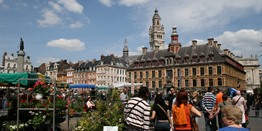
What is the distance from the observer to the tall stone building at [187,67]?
5453cm

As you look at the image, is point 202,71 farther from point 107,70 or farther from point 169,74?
point 107,70

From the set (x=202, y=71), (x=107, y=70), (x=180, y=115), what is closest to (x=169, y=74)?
(x=202, y=71)

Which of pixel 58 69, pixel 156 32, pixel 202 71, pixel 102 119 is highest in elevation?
pixel 156 32

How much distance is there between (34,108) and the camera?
839 cm

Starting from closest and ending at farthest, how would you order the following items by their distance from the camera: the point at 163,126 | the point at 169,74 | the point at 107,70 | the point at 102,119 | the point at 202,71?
the point at 163,126 < the point at 102,119 < the point at 202,71 < the point at 169,74 < the point at 107,70

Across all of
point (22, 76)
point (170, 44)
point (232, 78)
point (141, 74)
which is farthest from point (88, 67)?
point (22, 76)

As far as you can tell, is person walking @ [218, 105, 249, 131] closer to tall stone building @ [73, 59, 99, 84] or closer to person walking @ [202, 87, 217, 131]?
person walking @ [202, 87, 217, 131]

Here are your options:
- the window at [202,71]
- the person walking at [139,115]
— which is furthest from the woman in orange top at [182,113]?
the window at [202,71]

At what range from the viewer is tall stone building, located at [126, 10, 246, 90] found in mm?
54531

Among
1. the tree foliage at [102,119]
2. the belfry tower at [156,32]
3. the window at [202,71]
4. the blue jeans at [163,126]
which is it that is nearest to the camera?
the blue jeans at [163,126]

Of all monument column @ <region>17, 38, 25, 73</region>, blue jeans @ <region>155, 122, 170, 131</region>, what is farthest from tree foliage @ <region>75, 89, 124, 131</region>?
monument column @ <region>17, 38, 25, 73</region>

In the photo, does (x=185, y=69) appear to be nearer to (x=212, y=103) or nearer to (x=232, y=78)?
(x=232, y=78)

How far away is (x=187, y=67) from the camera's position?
191 feet

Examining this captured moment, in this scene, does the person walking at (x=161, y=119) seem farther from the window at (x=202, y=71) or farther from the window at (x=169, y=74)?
the window at (x=169, y=74)
